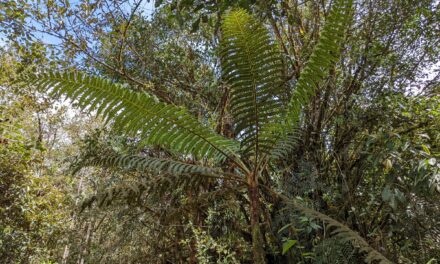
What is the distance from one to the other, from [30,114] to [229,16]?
5.57 metres

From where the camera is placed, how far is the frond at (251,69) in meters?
1.50

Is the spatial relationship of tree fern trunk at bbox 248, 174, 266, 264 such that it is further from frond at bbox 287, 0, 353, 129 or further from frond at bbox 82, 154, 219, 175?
frond at bbox 287, 0, 353, 129

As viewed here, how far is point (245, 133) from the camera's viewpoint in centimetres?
165

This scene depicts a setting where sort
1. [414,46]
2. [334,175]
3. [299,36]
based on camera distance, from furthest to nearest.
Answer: [299,36] < [414,46] < [334,175]

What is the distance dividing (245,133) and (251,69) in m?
0.33

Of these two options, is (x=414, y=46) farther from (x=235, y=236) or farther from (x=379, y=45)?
(x=235, y=236)

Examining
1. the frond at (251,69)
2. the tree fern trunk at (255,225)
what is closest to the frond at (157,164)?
the tree fern trunk at (255,225)

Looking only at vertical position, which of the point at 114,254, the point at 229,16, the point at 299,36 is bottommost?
the point at 114,254

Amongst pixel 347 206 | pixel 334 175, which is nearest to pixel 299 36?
pixel 334 175

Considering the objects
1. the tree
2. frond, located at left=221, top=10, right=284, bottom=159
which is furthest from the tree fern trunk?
frond, located at left=221, top=10, right=284, bottom=159

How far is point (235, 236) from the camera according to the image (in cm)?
279

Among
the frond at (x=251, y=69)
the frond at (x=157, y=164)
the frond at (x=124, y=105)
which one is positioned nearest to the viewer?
the frond at (x=124, y=105)

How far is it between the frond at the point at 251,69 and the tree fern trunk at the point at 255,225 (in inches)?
7.0

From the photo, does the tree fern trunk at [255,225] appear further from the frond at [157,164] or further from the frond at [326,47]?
the frond at [326,47]
